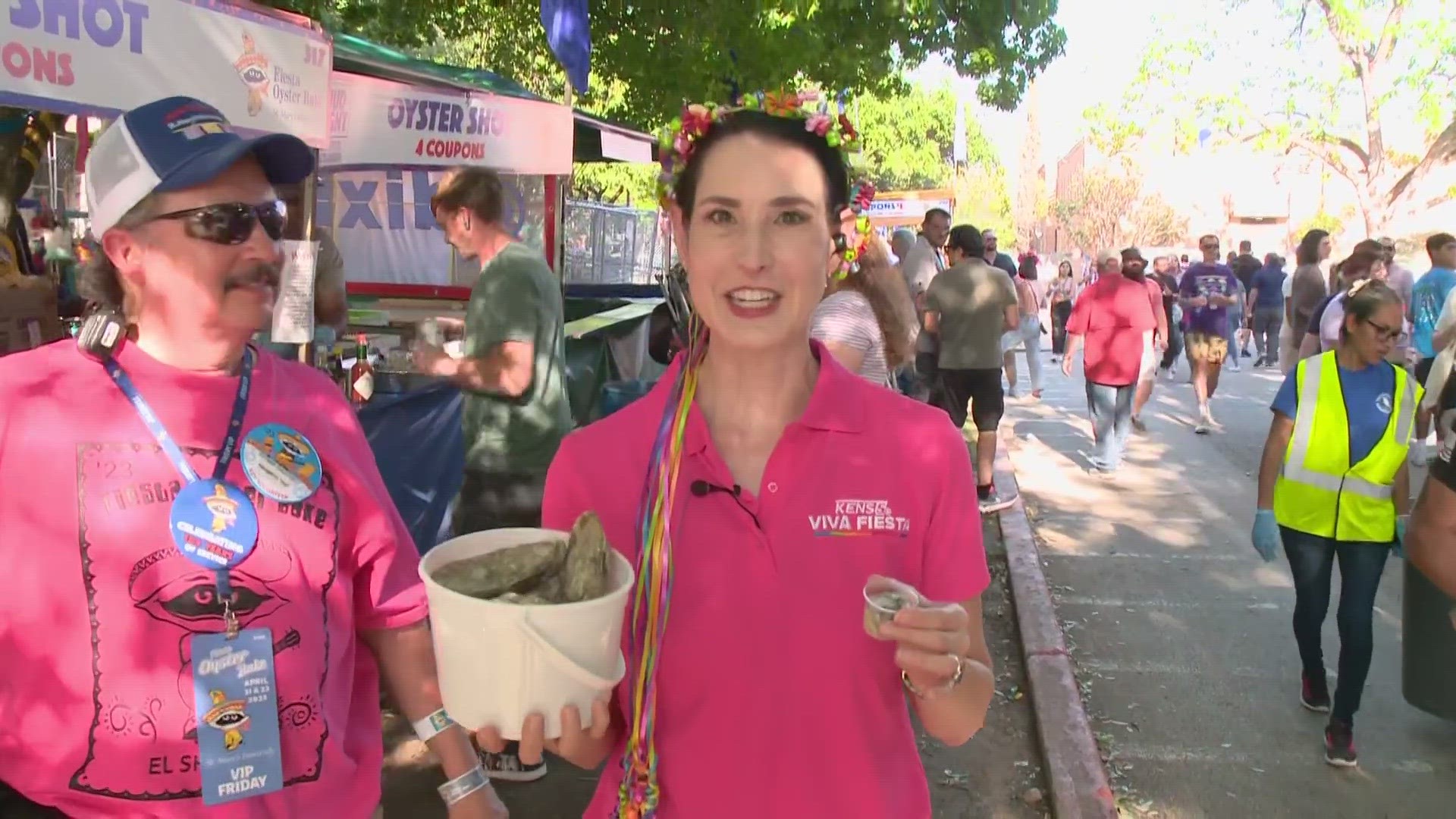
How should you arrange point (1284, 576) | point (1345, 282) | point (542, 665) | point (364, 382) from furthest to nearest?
point (1345, 282) → point (1284, 576) → point (364, 382) → point (542, 665)

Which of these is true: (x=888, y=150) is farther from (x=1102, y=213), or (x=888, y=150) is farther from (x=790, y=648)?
(x=790, y=648)

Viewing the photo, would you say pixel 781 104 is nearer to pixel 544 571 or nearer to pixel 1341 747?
pixel 544 571

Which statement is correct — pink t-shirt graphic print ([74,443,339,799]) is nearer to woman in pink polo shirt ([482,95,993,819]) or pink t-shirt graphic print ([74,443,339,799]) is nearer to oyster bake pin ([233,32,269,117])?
woman in pink polo shirt ([482,95,993,819])

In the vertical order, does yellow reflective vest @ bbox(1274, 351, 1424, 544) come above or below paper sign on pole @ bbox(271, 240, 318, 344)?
below

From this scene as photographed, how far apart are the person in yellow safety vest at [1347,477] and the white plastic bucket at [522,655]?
13.8ft

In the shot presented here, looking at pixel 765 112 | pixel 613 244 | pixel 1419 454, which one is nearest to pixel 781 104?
pixel 765 112

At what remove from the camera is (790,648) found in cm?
173

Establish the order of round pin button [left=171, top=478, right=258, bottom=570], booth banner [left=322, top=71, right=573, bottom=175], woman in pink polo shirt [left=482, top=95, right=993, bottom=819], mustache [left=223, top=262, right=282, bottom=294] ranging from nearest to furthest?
woman in pink polo shirt [left=482, top=95, right=993, bottom=819], round pin button [left=171, top=478, right=258, bottom=570], mustache [left=223, top=262, right=282, bottom=294], booth banner [left=322, top=71, right=573, bottom=175]

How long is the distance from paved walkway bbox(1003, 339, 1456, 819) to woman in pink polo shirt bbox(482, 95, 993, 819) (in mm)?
3074

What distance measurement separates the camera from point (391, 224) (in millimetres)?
9992

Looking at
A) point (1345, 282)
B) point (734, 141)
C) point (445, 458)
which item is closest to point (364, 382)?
point (445, 458)

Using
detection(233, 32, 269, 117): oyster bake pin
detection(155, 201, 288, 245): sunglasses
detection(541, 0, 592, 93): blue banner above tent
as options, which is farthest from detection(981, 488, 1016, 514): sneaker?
detection(155, 201, 288, 245): sunglasses

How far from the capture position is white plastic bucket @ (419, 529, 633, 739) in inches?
54.9

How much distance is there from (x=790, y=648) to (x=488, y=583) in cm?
50
